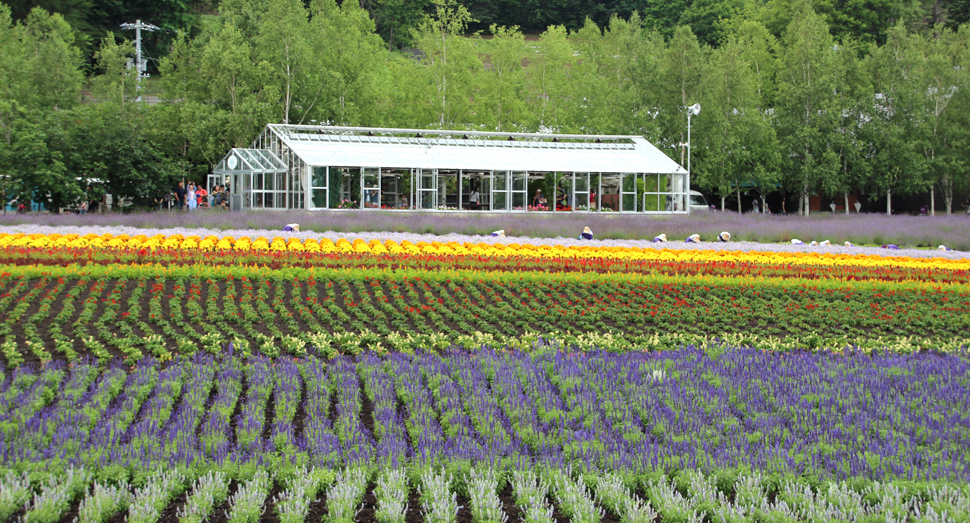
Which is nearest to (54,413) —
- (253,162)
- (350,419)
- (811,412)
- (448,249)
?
(350,419)

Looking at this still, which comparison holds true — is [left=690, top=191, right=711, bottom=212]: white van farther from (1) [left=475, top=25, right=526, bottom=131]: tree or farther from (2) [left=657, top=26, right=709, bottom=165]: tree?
(1) [left=475, top=25, right=526, bottom=131]: tree

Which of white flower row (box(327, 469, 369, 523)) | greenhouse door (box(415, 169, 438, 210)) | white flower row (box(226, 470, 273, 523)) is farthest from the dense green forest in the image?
white flower row (box(327, 469, 369, 523))

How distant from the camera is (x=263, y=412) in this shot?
653 cm

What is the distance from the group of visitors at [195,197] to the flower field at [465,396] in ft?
65.0

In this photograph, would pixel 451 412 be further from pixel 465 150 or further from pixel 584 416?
pixel 465 150

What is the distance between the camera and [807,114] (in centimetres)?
4553

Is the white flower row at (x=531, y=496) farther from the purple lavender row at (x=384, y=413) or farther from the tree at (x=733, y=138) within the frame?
the tree at (x=733, y=138)

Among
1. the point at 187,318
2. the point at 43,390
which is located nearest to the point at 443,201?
the point at 187,318

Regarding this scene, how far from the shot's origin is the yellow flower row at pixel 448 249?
1560 centimetres

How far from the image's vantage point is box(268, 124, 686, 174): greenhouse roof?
3375cm

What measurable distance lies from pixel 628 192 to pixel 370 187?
39.1 feet

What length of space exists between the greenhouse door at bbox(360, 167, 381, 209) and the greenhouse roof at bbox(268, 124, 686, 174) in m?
0.48

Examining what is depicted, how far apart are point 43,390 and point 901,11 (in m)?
69.8

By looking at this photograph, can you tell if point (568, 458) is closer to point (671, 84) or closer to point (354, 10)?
point (671, 84)
